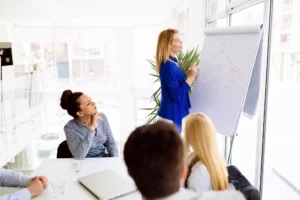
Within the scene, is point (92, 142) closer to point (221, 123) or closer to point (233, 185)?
point (221, 123)

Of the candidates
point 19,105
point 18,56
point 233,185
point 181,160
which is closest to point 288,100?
point 233,185

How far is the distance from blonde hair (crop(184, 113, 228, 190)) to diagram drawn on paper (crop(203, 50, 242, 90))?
2.13 ft

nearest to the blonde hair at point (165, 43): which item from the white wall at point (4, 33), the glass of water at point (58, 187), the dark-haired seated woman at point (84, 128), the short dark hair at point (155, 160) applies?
the dark-haired seated woman at point (84, 128)

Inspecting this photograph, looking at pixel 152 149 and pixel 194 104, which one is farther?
pixel 194 104

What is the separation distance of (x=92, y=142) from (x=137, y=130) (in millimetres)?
1548

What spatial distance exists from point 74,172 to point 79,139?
1.24 feet

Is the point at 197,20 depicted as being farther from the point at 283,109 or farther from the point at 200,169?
the point at 200,169

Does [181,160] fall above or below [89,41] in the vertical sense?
below

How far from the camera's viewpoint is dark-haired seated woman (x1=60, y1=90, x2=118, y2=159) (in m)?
2.20

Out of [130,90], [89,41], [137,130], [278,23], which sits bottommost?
[130,90]

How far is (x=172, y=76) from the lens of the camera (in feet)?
8.08

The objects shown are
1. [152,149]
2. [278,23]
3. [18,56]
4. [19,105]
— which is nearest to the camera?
[152,149]

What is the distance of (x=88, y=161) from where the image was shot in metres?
2.08

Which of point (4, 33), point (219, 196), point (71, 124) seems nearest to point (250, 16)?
point (71, 124)
